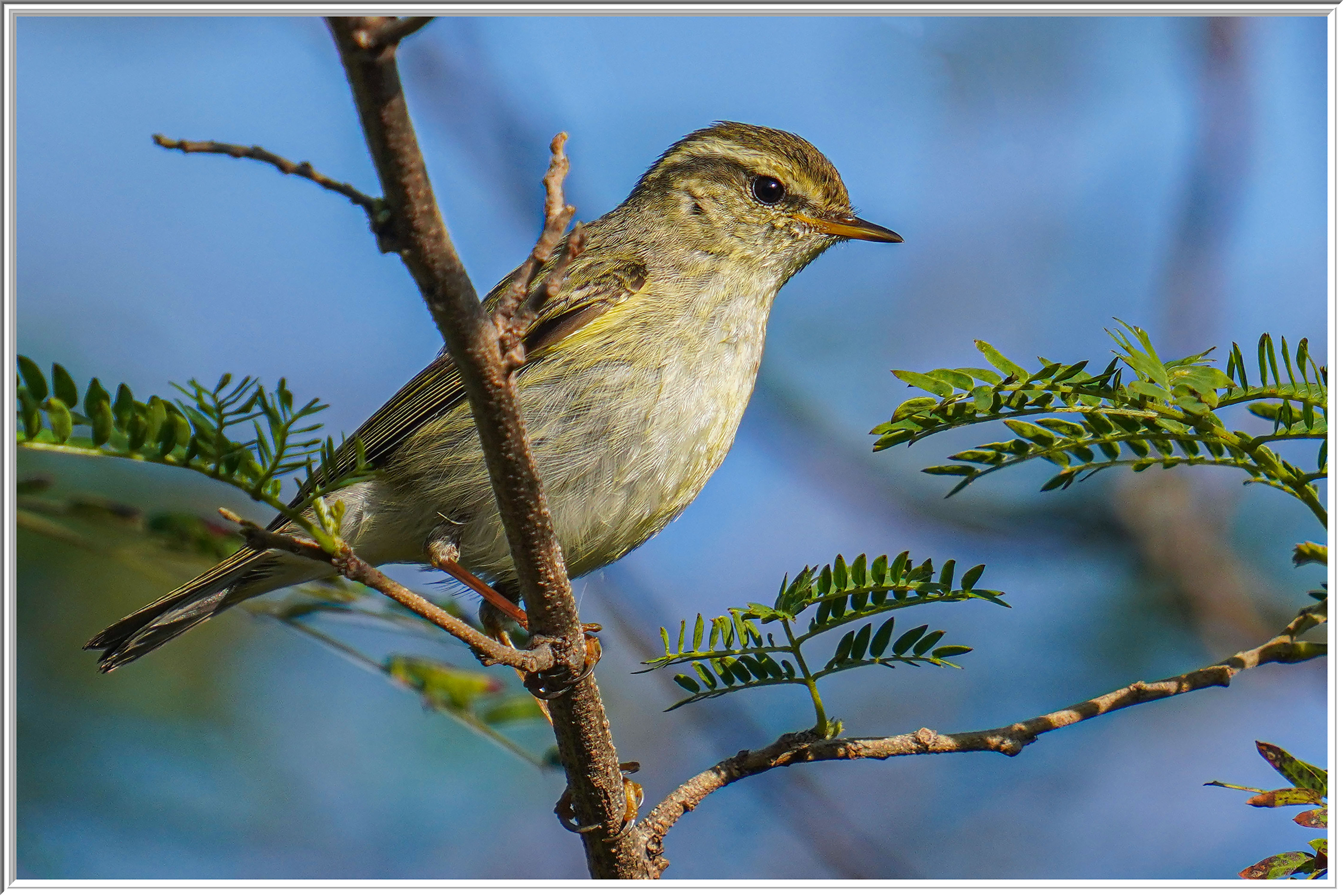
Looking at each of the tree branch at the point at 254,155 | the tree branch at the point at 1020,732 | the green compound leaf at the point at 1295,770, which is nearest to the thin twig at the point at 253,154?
the tree branch at the point at 254,155

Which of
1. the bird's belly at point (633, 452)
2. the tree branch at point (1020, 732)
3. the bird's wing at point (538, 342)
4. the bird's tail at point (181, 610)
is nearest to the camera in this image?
the tree branch at point (1020, 732)

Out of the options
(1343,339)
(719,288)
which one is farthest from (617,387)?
(1343,339)

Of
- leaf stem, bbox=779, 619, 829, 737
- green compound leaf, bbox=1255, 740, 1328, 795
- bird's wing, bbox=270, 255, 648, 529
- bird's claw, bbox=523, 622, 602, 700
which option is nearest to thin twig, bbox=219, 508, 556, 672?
bird's claw, bbox=523, 622, 602, 700

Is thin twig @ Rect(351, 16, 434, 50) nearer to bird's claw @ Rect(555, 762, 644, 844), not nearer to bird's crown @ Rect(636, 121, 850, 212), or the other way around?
bird's claw @ Rect(555, 762, 644, 844)

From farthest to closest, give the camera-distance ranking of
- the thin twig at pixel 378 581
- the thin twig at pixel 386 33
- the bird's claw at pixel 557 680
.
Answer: the bird's claw at pixel 557 680, the thin twig at pixel 378 581, the thin twig at pixel 386 33

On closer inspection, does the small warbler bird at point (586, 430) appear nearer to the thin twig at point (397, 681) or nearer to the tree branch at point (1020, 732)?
the thin twig at point (397, 681)

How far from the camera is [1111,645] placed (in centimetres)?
507

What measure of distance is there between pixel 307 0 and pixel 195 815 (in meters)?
2.89

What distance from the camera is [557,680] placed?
2.28m

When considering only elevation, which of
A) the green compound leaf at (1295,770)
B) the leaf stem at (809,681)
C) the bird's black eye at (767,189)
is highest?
the bird's black eye at (767,189)

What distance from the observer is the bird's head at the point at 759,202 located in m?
4.01

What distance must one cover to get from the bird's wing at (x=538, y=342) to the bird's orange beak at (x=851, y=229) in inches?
29.9

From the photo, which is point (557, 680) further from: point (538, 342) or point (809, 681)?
point (538, 342)
